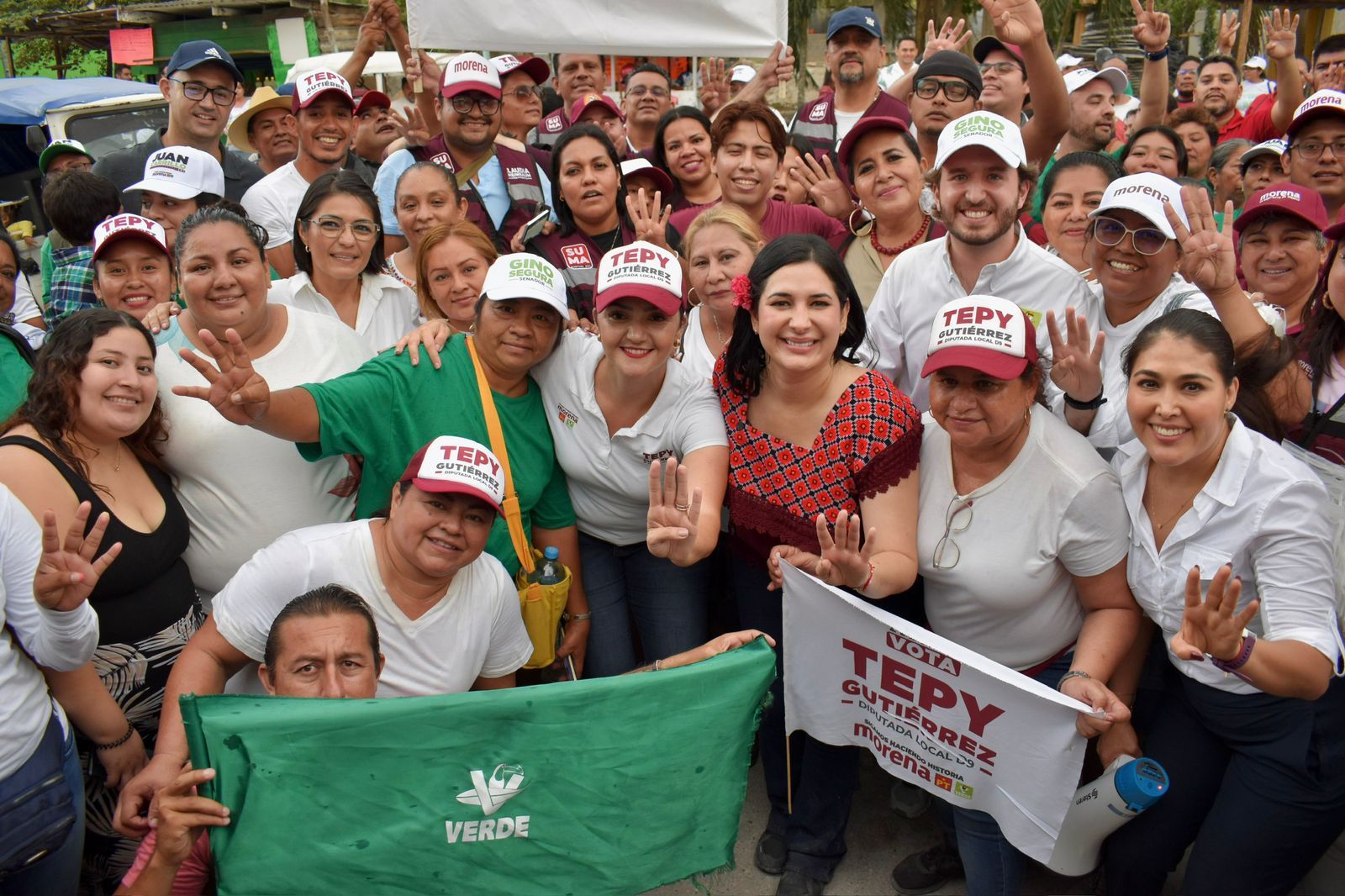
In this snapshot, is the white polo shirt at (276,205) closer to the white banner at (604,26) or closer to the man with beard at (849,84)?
the white banner at (604,26)

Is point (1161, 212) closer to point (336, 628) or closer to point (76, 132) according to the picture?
point (336, 628)

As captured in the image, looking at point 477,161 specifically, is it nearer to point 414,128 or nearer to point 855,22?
point 414,128

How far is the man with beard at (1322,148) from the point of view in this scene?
15.1ft

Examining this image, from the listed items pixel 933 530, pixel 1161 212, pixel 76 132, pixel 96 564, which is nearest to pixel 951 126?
pixel 1161 212

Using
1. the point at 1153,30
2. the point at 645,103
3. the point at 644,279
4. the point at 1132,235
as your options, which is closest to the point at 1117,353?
the point at 1132,235

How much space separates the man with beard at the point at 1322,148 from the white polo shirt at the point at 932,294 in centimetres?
190

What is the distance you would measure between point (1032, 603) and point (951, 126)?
6.43ft

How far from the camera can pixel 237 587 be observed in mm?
2998

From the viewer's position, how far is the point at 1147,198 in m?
3.40

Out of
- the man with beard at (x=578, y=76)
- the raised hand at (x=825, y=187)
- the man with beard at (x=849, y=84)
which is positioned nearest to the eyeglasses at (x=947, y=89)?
the raised hand at (x=825, y=187)

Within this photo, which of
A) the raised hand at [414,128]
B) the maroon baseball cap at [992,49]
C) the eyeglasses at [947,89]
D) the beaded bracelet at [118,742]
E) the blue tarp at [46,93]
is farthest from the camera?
the blue tarp at [46,93]

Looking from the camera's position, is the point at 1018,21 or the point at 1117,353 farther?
the point at 1018,21

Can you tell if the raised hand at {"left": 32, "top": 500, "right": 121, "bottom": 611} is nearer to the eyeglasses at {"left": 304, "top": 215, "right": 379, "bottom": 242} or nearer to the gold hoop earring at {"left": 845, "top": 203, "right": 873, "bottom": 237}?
the eyeglasses at {"left": 304, "top": 215, "right": 379, "bottom": 242}

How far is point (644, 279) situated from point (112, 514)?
74.0 inches
